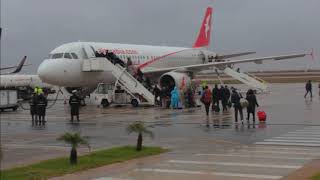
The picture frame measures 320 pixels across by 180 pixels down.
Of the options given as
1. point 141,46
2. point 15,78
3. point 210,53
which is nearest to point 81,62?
point 141,46

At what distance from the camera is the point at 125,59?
39219mm

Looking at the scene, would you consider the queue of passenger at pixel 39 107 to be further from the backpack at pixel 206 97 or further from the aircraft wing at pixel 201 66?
the aircraft wing at pixel 201 66

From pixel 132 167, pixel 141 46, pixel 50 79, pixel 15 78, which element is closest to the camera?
pixel 132 167

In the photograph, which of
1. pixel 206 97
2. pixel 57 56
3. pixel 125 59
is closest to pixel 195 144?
pixel 206 97

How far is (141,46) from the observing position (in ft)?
139

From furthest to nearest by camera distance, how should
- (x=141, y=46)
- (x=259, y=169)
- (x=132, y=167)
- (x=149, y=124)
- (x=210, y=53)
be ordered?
(x=210, y=53) → (x=141, y=46) → (x=149, y=124) → (x=132, y=167) → (x=259, y=169)

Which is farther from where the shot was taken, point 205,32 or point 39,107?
point 205,32

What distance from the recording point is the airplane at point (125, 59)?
35.1 m

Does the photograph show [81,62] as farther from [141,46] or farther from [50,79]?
[141,46]

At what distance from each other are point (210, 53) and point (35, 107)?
28.5 meters

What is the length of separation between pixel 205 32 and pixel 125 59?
15.5 metres

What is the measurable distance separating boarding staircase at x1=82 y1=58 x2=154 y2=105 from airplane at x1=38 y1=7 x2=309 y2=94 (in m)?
0.39

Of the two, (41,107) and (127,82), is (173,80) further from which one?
(41,107)

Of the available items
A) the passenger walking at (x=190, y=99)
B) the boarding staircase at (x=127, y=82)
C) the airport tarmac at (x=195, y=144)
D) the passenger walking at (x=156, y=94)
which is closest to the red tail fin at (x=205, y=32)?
the passenger walking at (x=156, y=94)
